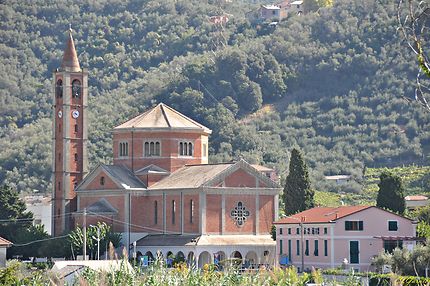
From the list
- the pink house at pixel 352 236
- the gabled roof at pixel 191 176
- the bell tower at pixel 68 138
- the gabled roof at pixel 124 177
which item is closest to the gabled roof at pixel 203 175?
the gabled roof at pixel 191 176

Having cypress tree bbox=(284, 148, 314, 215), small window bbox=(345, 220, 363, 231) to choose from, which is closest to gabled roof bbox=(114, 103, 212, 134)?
cypress tree bbox=(284, 148, 314, 215)

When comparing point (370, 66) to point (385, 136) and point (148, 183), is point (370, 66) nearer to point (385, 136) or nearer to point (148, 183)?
point (385, 136)

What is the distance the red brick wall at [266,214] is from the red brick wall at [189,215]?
506 centimetres

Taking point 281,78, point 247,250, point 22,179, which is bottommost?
point 247,250

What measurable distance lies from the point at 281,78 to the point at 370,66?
12.4m

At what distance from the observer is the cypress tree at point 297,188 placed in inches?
3533

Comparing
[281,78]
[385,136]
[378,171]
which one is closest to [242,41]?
[281,78]

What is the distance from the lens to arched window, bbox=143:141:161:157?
95.3 m

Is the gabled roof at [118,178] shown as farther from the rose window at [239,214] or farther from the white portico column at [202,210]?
the rose window at [239,214]

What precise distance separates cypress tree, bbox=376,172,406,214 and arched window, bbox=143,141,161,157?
17192mm

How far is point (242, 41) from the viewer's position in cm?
19825

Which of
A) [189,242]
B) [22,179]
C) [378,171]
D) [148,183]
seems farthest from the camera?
[22,179]

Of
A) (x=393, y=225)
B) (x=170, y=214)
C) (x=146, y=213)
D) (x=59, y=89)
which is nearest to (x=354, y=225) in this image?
(x=393, y=225)

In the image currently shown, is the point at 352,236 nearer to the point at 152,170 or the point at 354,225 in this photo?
the point at 354,225
